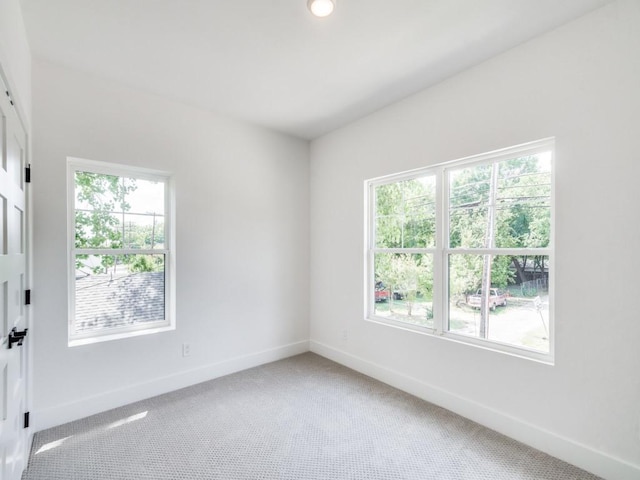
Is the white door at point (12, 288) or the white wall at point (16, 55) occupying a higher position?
the white wall at point (16, 55)

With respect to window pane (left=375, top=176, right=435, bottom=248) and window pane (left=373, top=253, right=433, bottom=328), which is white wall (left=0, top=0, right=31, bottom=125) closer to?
window pane (left=375, top=176, right=435, bottom=248)

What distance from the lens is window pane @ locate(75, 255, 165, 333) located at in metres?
2.60

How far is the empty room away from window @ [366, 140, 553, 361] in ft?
0.06

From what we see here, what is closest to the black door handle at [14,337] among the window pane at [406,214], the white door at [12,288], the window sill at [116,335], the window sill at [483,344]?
the white door at [12,288]

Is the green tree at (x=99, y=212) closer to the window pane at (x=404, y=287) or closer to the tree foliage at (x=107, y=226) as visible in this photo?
the tree foliage at (x=107, y=226)

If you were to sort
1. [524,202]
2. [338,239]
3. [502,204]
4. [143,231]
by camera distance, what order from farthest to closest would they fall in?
[338,239], [143,231], [502,204], [524,202]

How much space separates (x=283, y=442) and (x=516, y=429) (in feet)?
5.29

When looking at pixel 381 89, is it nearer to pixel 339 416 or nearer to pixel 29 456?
pixel 339 416

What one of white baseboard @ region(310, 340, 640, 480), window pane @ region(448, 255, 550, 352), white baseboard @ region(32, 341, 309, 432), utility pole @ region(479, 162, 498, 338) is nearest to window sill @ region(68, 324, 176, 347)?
white baseboard @ region(32, 341, 309, 432)

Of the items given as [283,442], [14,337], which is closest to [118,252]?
[14,337]

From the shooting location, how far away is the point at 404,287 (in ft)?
10.1

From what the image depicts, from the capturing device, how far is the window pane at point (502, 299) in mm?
2180

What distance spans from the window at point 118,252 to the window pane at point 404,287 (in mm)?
2074

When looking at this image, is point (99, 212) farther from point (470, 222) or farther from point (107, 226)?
point (470, 222)
